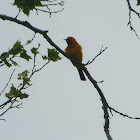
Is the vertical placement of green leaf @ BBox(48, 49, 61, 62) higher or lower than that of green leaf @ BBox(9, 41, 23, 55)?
higher

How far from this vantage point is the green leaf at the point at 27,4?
12.0ft

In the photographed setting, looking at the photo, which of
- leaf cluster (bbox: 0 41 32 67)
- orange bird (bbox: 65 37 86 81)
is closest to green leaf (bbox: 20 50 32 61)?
leaf cluster (bbox: 0 41 32 67)

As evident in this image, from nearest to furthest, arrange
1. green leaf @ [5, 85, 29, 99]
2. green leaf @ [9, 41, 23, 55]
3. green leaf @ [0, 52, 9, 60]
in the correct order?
green leaf @ [0, 52, 9, 60], green leaf @ [9, 41, 23, 55], green leaf @ [5, 85, 29, 99]

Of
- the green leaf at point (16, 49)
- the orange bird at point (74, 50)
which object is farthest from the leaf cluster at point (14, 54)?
the orange bird at point (74, 50)

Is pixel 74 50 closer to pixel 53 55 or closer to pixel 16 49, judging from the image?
pixel 53 55

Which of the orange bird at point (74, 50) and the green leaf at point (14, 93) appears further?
the orange bird at point (74, 50)

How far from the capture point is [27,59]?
12.2 ft

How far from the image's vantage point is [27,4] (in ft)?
12.1

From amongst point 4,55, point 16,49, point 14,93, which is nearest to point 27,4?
point 16,49

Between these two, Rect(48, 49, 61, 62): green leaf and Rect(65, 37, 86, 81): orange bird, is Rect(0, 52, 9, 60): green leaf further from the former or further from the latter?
Rect(65, 37, 86, 81): orange bird

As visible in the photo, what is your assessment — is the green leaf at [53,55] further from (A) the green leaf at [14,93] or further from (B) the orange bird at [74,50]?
(B) the orange bird at [74,50]

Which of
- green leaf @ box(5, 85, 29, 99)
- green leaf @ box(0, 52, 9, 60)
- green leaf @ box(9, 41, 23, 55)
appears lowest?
green leaf @ box(5, 85, 29, 99)

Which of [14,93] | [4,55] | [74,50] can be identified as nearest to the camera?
[4,55]

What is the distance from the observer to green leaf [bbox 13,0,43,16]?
12.0 ft
